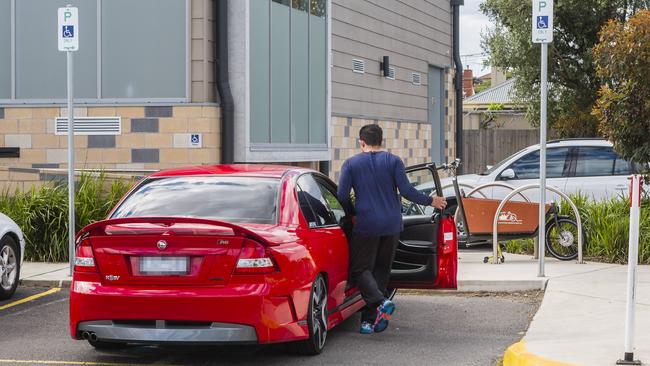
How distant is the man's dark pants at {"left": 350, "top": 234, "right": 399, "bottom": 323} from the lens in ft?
29.3

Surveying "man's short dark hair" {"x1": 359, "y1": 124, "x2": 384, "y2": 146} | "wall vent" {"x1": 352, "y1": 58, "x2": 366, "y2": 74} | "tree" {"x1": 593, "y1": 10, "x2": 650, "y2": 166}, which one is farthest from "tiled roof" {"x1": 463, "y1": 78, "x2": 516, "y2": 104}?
"man's short dark hair" {"x1": 359, "y1": 124, "x2": 384, "y2": 146}

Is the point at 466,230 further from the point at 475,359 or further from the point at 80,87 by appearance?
the point at 80,87

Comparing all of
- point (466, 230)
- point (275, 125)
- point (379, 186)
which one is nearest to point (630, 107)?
point (466, 230)

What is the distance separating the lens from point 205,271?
7.39m

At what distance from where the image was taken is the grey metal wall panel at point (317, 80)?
1914 cm

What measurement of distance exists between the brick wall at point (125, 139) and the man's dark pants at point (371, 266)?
23.0 ft

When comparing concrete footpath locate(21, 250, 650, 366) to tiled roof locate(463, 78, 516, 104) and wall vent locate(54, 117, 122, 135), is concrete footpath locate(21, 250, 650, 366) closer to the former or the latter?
wall vent locate(54, 117, 122, 135)

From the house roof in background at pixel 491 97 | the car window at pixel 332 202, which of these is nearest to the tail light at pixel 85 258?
the car window at pixel 332 202

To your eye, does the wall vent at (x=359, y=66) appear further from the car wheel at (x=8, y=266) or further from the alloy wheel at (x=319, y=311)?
the alloy wheel at (x=319, y=311)

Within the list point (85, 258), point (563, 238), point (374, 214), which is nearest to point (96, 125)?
point (563, 238)

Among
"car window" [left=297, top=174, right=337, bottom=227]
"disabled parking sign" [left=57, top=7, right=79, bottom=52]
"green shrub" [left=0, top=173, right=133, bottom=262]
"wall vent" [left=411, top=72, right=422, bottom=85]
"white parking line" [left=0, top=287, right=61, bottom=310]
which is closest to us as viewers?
"car window" [left=297, top=174, right=337, bottom=227]

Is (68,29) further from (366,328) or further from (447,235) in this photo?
(366,328)

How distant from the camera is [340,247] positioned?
8.90 meters

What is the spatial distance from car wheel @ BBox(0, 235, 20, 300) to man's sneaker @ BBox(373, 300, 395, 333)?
4118mm
